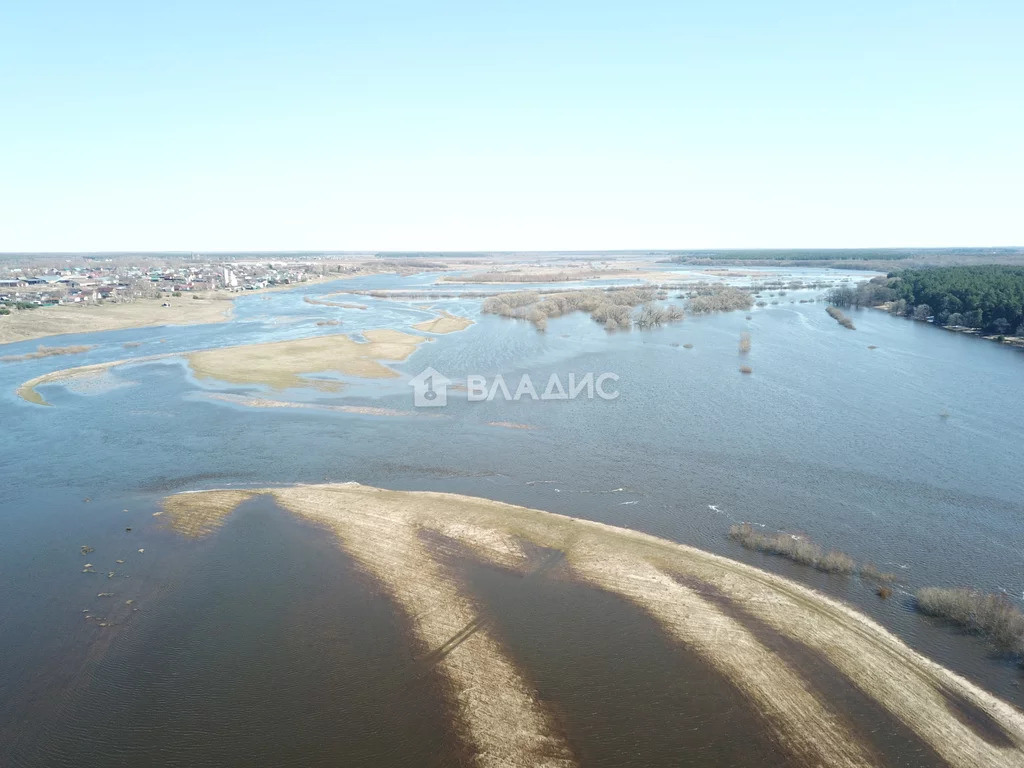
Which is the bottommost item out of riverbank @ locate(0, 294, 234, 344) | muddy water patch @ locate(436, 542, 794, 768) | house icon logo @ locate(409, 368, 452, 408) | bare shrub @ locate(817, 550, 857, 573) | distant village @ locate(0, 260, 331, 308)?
muddy water patch @ locate(436, 542, 794, 768)

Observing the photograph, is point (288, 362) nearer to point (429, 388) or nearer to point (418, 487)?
point (429, 388)

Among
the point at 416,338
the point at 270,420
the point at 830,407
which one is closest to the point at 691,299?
the point at 416,338

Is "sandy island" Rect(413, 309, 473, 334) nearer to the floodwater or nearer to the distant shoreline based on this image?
the floodwater

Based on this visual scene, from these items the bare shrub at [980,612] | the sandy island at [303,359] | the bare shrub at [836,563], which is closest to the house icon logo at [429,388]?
the sandy island at [303,359]

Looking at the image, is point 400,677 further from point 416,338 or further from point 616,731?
point 416,338

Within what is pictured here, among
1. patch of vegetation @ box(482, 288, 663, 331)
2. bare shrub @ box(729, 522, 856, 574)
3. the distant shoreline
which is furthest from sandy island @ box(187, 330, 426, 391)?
bare shrub @ box(729, 522, 856, 574)

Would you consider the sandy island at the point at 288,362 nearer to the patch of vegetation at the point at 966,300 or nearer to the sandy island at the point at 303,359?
the sandy island at the point at 303,359

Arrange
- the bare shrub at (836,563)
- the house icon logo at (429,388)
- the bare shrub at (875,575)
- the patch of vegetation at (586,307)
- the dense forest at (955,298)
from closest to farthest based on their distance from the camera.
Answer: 1. the bare shrub at (875,575)
2. the bare shrub at (836,563)
3. the house icon logo at (429,388)
4. the dense forest at (955,298)
5. the patch of vegetation at (586,307)
